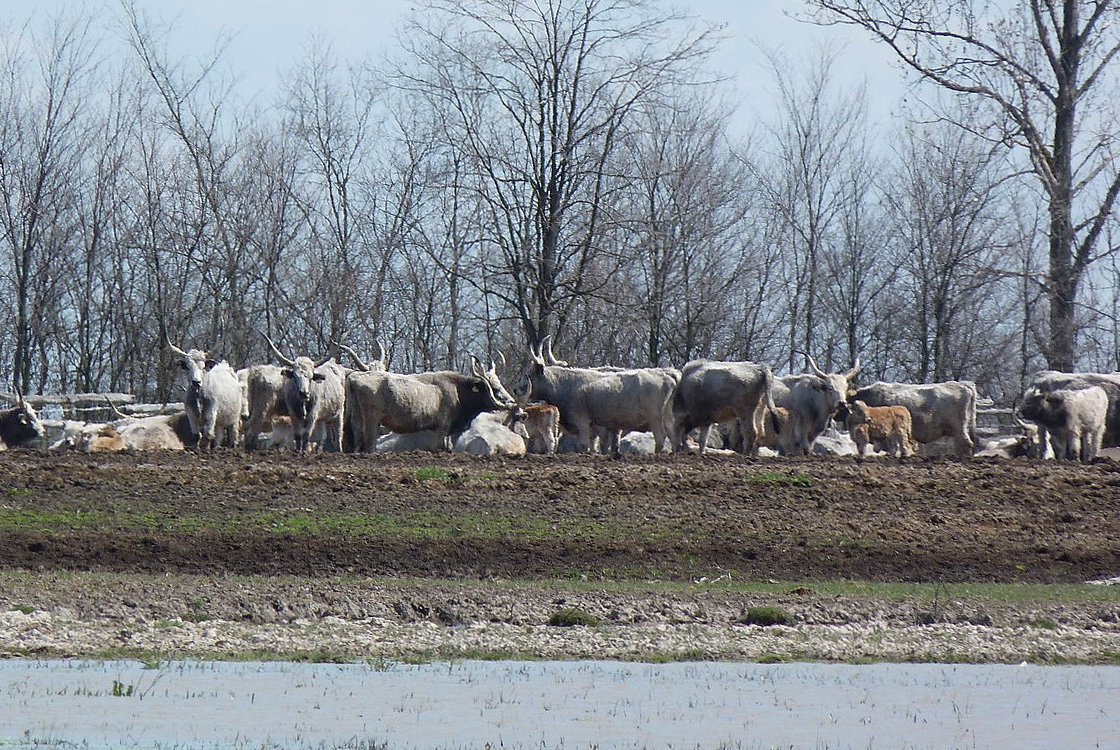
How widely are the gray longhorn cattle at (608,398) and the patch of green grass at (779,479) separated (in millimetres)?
7706

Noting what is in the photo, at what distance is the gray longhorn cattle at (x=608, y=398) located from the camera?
1139 inches

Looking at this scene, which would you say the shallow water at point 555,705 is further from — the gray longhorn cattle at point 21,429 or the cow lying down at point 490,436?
the gray longhorn cattle at point 21,429

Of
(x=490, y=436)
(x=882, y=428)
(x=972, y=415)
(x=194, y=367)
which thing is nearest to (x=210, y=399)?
(x=194, y=367)

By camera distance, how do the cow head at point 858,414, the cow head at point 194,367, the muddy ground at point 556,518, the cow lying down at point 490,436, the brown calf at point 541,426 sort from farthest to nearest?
the cow head at point 858,414, the brown calf at point 541,426, the cow lying down at point 490,436, the cow head at point 194,367, the muddy ground at point 556,518

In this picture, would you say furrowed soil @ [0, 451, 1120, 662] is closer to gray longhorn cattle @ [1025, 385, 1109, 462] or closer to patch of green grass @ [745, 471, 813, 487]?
patch of green grass @ [745, 471, 813, 487]

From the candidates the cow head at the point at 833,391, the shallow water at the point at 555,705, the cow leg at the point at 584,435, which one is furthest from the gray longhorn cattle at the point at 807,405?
the shallow water at the point at 555,705

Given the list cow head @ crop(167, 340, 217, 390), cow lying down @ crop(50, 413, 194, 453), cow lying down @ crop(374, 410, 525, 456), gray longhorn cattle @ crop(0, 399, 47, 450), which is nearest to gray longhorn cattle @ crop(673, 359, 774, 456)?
cow lying down @ crop(374, 410, 525, 456)

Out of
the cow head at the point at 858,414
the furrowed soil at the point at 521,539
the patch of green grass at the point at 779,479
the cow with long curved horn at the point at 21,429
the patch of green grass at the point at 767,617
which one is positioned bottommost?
the patch of green grass at the point at 767,617

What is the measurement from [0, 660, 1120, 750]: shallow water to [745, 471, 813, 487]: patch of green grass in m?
9.14

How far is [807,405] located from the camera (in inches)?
1216

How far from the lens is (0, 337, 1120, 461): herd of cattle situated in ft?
91.8

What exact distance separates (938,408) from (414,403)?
36.3 feet

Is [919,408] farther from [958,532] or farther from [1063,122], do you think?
[958,532]

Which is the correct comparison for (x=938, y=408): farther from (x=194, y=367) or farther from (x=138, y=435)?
(x=138, y=435)
